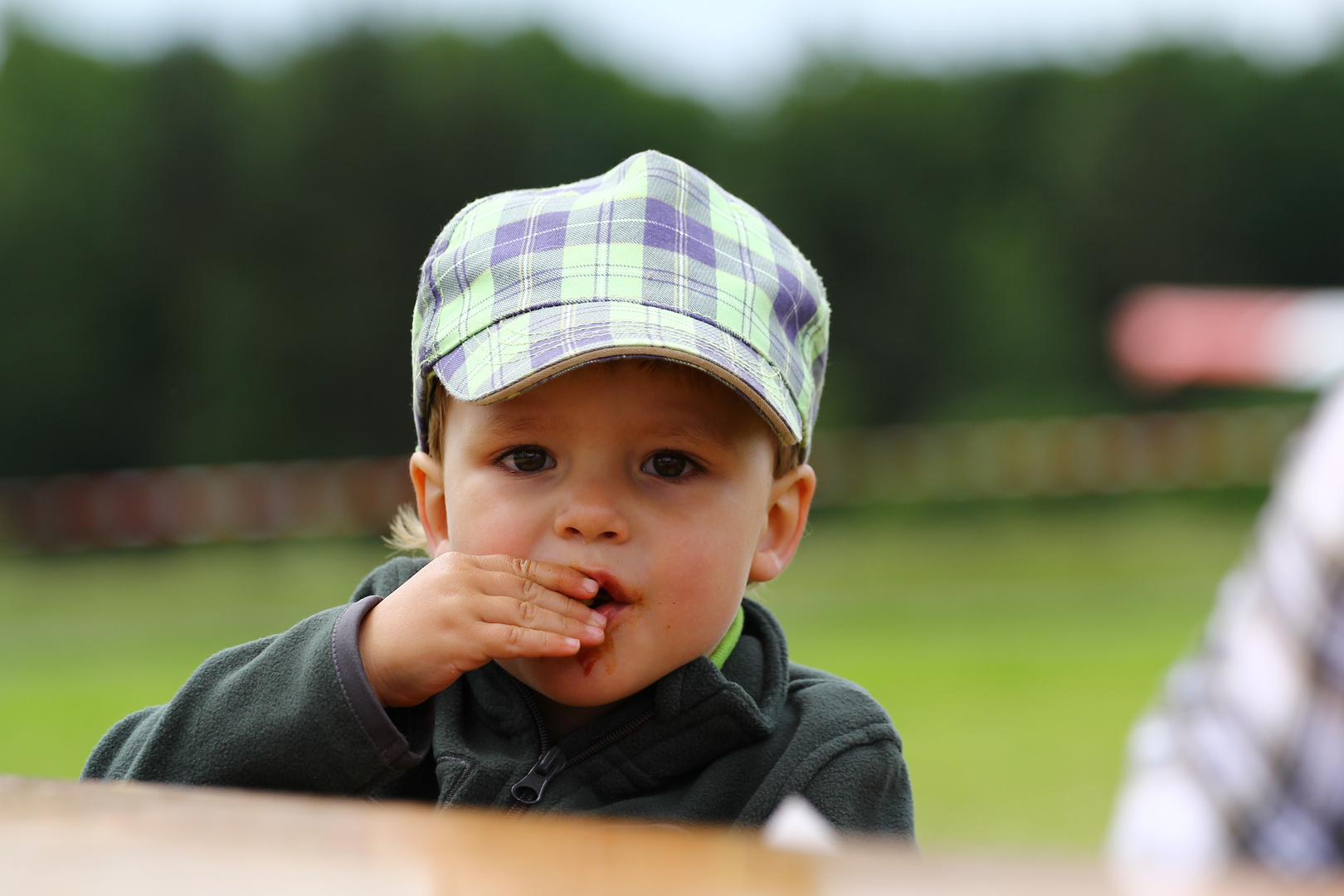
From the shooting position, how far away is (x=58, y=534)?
12750 millimetres

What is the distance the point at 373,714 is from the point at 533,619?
0.46ft

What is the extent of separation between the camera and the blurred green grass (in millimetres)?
5039

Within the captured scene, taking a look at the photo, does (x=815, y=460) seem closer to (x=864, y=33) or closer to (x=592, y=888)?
(x=864, y=33)

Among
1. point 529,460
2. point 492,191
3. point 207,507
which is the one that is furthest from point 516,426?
point 492,191

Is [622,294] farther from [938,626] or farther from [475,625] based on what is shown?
[938,626]

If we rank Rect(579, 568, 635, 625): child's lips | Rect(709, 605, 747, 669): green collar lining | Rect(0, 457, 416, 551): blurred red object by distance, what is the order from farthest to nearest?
Rect(0, 457, 416, 551): blurred red object
Rect(709, 605, 747, 669): green collar lining
Rect(579, 568, 635, 625): child's lips

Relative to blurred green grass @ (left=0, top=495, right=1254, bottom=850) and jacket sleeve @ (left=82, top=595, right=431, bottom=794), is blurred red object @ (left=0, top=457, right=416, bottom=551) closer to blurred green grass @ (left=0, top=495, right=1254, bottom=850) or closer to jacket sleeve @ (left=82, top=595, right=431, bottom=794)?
blurred green grass @ (left=0, top=495, right=1254, bottom=850)

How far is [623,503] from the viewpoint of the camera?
1155mm

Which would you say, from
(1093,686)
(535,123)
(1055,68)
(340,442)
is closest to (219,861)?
(1093,686)

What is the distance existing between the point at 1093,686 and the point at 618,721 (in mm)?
5779

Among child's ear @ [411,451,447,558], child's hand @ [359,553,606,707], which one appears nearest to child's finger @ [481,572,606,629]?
child's hand @ [359,553,606,707]

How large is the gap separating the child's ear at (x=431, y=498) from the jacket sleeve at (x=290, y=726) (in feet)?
0.53

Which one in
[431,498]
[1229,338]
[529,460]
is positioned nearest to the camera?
[529,460]

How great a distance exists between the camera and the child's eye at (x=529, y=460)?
1.19m
